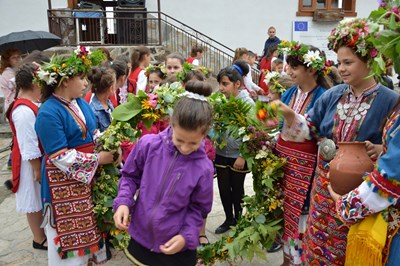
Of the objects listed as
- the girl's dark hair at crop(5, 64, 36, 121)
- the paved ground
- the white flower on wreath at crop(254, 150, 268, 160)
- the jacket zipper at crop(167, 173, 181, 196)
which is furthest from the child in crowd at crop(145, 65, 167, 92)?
the jacket zipper at crop(167, 173, 181, 196)

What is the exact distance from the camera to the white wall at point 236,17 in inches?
427

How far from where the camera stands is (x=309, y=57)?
110 inches

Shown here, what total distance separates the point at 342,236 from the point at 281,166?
828 millimetres

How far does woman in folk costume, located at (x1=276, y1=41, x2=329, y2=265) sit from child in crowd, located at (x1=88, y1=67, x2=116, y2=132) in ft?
5.23

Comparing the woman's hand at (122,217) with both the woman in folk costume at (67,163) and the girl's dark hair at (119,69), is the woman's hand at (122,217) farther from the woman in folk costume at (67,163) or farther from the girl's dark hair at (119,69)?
the girl's dark hair at (119,69)

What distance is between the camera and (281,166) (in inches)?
111

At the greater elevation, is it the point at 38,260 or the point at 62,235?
the point at 62,235

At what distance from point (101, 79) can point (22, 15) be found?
25.9 ft

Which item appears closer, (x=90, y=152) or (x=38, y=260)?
(x=90, y=152)

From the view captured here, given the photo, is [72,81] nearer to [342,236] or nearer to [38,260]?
[38,260]

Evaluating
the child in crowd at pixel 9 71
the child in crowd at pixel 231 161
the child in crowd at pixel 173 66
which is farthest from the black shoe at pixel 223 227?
the child in crowd at pixel 9 71

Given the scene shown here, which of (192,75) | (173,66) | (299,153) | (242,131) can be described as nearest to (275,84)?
(192,75)

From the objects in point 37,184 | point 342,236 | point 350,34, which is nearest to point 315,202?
point 342,236

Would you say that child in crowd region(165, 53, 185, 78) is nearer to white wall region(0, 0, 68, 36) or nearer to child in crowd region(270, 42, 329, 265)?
child in crowd region(270, 42, 329, 265)
